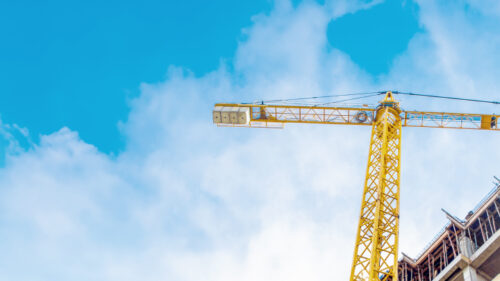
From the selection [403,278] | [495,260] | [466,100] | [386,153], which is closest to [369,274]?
[386,153]

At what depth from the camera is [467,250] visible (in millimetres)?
43000

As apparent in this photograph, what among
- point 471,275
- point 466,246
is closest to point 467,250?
point 466,246

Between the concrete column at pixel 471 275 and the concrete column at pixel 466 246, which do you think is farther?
the concrete column at pixel 466 246

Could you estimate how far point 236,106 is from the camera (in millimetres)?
44312

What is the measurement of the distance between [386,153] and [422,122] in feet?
32.5

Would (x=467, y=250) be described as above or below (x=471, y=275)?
above

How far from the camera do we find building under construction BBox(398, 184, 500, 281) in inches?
1620

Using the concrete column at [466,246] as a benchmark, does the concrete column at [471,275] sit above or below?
below

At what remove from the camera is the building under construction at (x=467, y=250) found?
135ft

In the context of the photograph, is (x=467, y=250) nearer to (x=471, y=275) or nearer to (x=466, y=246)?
(x=466, y=246)

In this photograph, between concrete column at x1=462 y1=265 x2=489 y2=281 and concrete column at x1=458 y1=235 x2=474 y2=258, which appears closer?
concrete column at x1=462 y1=265 x2=489 y2=281

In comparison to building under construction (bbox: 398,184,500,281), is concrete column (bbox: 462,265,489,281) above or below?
below

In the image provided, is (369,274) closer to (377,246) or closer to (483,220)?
(377,246)

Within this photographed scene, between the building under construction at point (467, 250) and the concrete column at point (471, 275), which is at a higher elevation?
the building under construction at point (467, 250)
